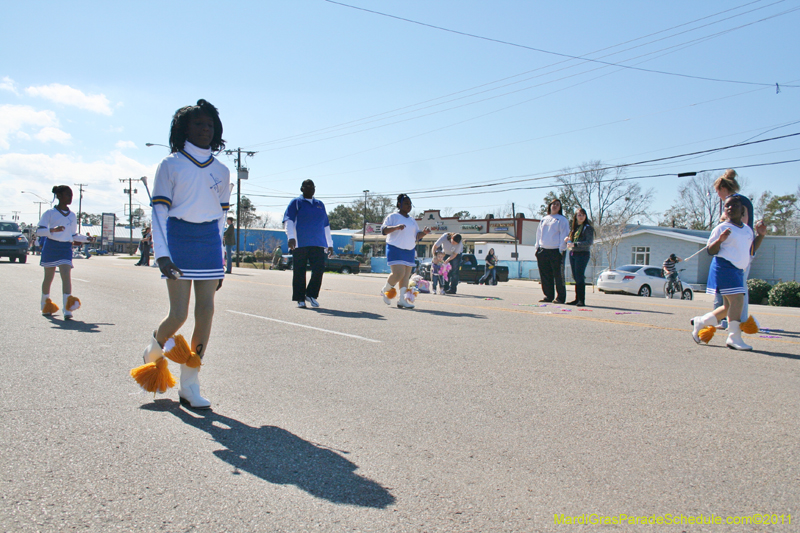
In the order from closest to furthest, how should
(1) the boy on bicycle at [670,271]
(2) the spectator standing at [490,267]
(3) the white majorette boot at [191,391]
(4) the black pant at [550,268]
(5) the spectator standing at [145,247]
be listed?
(3) the white majorette boot at [191,391] < (4) the black pant at [550,268] < (1) the boy on bicycle at [670,271] < (5) the spectator standing at [145,247] < (2) the spectator standing at [490,267]

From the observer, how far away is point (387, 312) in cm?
889

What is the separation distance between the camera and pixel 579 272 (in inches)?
416

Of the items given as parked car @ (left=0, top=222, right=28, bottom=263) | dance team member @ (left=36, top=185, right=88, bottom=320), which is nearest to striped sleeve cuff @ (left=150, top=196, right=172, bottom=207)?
dance team member @ (left=36, top=185, right=88, bottom=320)

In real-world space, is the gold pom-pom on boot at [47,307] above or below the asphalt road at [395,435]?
above

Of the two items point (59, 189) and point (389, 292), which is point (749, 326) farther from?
point (59, 189)

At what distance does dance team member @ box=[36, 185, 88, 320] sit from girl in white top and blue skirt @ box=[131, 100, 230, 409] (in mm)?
5107

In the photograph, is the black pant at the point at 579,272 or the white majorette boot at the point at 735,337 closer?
the white majorette boot at the point at 735,337

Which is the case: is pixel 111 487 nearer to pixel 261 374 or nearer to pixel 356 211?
pixel 261 374

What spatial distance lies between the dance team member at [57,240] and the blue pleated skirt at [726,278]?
7.91 meters

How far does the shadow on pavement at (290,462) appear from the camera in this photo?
250 cm

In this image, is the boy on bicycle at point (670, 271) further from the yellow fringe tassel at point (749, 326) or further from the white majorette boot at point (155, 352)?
the white majorette boot at point (155, 352)

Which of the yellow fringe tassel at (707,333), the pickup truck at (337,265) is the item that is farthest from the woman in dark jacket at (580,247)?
the pickup truck at (337,265)

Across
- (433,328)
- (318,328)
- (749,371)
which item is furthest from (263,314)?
(749,371)

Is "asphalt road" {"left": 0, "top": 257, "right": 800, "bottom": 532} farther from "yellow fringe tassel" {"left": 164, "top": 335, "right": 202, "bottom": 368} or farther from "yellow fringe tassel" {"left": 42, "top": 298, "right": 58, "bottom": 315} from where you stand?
"yellow fringe tassel" {"left": 42, "top": 298, "right": 58, "bottom": 315}
